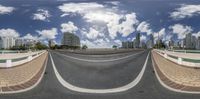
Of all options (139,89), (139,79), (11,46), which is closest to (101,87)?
(139,89)

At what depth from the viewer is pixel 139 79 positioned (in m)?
19.3

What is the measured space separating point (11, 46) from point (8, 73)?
76.3 m

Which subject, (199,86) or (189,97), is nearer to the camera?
(189,97)

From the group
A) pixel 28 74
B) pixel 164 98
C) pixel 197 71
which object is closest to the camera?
pixel 164 98

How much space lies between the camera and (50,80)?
19.3m

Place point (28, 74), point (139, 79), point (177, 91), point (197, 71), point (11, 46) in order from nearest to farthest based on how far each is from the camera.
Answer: point (177, 91), point (197, 71), point (139, 79), point (28, 74), point (11, 46)

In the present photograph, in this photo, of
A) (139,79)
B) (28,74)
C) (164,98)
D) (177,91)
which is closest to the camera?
(164,98)

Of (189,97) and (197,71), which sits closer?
(189,97)

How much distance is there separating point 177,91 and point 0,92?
8.24 metres

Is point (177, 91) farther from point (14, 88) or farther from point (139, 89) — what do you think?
point (14, 88)

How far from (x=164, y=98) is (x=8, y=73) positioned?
8867 mm

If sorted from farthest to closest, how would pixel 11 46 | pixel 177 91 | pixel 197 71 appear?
pixel 11 46 < pixel 197 71 < pixel 177 91

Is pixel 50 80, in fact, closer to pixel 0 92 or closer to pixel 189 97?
pixel 0 92

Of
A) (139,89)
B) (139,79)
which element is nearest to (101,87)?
(139,89)
